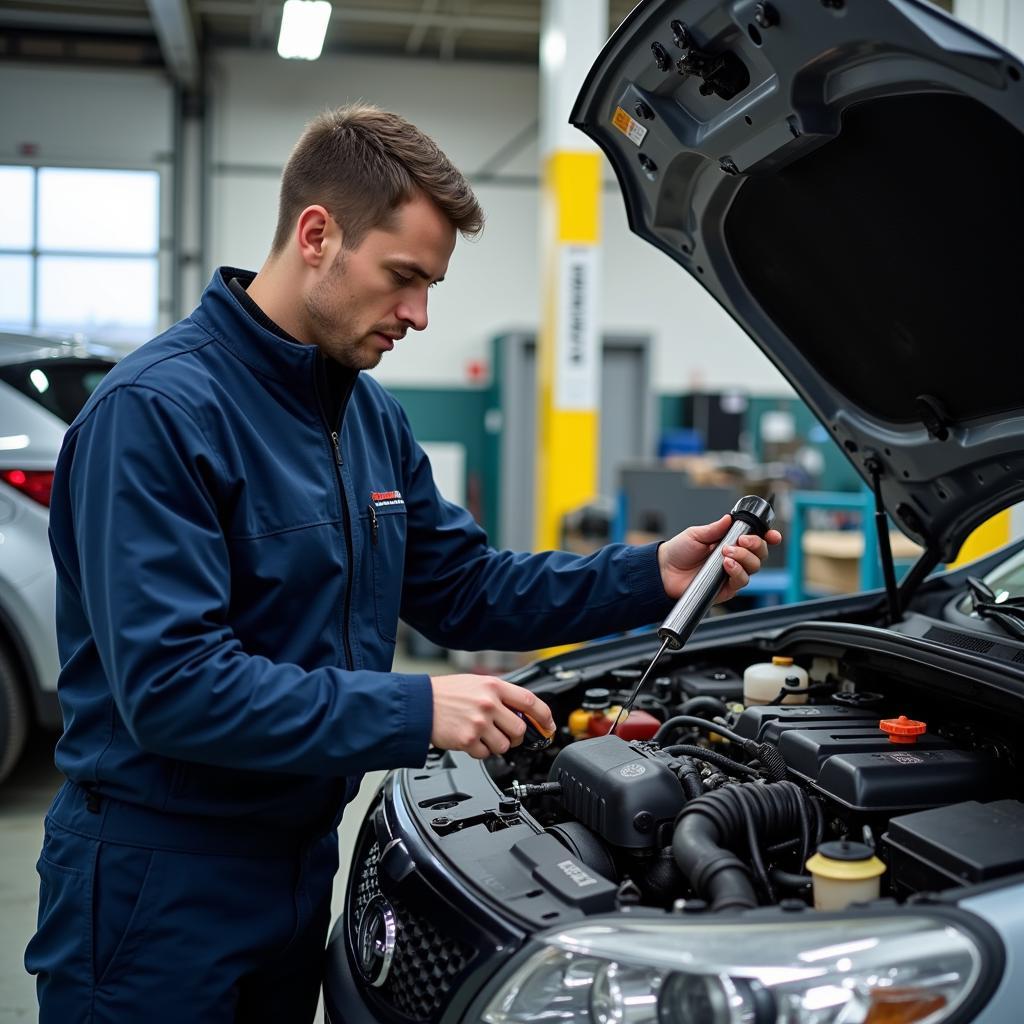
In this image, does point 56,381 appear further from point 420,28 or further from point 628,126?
point 420,28

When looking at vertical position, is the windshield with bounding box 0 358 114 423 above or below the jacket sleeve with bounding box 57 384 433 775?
above

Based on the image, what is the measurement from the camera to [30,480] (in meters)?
3.21

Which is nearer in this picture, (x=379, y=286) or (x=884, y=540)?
(x=379, y=286)

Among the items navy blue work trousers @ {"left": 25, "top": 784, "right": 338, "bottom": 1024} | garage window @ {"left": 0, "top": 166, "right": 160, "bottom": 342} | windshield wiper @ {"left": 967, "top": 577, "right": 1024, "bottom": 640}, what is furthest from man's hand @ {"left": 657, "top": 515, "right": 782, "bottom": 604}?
garage window @ {"left": 0, "top": 166, "right": 160, "bottom": 342}

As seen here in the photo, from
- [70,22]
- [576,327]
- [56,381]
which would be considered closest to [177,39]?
[70,22]

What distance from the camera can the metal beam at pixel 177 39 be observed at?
699 centimetres

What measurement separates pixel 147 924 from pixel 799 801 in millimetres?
787

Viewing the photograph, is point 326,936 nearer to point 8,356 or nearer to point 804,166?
point 804,166

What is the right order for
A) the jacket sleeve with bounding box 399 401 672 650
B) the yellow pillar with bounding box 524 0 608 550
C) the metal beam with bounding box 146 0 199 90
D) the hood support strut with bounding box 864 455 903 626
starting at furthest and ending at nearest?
the metal beam with bounding box 146 0 199 90
the yellow pillar with bounding box 524 0 608 550
the hood support strut with bounding box 864 455 903 626
the jacket sleeve with bounding box 399 401 672 650

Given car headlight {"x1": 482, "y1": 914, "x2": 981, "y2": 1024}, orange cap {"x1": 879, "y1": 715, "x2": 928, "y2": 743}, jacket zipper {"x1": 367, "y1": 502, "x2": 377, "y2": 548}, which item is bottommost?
car headlight {"x1": 482, "y1": 914, "x2": 981, "y2": 1024}

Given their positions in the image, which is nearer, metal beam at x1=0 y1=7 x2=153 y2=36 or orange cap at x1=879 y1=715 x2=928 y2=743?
orange cap at x1=879 y1=715 x2=928 y2=743

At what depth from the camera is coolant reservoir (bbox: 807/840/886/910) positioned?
1079 millimetres

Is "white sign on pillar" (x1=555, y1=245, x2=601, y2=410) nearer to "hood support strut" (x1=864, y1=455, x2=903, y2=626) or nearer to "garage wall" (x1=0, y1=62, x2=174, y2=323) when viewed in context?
"hood support strut" (x1=864, y1=455, x2=903, y2=626)

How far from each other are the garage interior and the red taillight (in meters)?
Answer: 4.84
